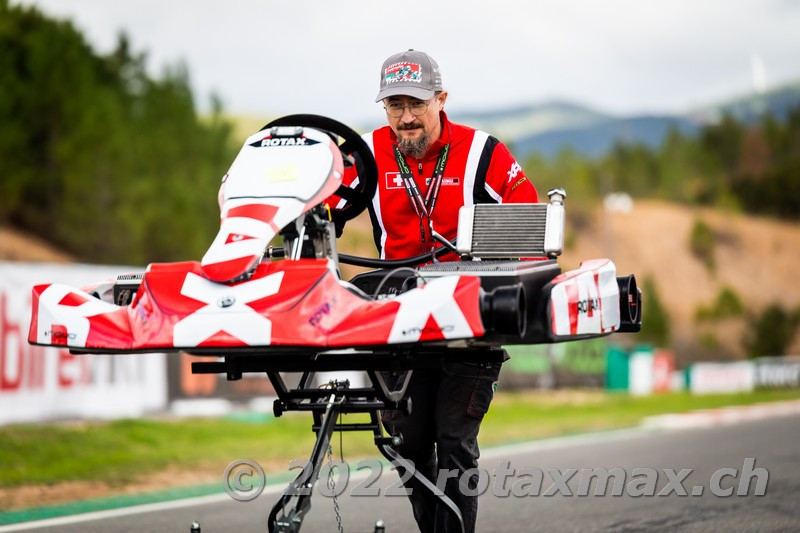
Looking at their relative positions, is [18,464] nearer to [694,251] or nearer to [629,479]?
[629,479]

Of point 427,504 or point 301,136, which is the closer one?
point 301,136

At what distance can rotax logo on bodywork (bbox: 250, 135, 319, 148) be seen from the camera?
4914 millimetres

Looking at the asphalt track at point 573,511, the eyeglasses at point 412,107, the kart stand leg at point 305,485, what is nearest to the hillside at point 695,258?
the asphalt track at point 573,511

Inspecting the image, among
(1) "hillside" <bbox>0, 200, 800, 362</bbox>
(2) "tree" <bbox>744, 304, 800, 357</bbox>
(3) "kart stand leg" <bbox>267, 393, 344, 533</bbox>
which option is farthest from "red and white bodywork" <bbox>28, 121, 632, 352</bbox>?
(1) "hillside" <bbox>0, 200, 800, 362</bbox>

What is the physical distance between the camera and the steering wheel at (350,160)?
16.8 feet

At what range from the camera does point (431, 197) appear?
5.68 metres

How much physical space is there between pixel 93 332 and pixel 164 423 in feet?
37.2

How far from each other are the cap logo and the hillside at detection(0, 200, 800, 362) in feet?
222

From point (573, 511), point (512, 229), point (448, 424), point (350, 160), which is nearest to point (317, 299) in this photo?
point (350, 160)

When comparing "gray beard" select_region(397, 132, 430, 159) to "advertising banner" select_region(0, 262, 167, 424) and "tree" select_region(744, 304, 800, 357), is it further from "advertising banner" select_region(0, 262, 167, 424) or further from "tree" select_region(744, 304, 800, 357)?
"tree" select_region(744, 304, 800, 357)

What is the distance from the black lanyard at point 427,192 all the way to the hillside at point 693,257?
221ft

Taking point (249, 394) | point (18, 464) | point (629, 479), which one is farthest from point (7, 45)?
point (629, 479)

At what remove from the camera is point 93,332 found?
4609mm

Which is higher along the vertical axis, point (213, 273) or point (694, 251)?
point (213, 273)
